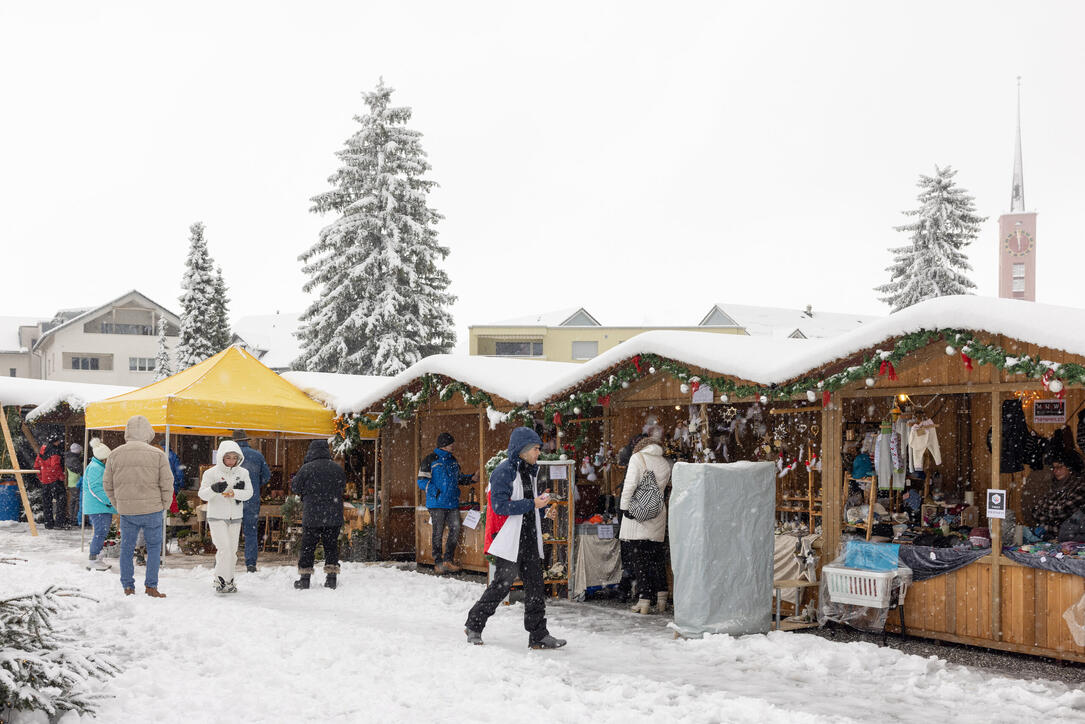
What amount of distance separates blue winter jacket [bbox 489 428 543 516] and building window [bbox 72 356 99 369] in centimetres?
5235

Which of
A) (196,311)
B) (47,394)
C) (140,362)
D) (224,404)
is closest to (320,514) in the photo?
(224,404)

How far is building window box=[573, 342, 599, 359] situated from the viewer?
156 ft

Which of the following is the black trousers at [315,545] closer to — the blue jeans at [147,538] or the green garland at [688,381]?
the blue jeans at [147,538]

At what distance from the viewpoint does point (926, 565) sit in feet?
27.3

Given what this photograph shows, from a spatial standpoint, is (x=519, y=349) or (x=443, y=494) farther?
(x=519, y=349)

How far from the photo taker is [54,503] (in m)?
18.2

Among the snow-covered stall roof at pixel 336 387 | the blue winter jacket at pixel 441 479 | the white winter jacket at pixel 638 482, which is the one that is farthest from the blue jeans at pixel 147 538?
the white winter jacket at pixel 638 482

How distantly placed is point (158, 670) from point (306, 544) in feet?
15.1

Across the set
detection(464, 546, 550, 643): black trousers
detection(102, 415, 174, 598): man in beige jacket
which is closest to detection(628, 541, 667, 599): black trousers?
detection(464, 546, 550, 643): black trousers

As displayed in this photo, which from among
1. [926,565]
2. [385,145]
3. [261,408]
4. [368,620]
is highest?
[385,145]

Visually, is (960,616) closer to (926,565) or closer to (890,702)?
(926,565)

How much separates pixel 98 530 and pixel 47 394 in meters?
8.63

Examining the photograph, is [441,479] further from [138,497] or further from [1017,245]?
[1017,245]

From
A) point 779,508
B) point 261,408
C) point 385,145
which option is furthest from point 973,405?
point 385,145
